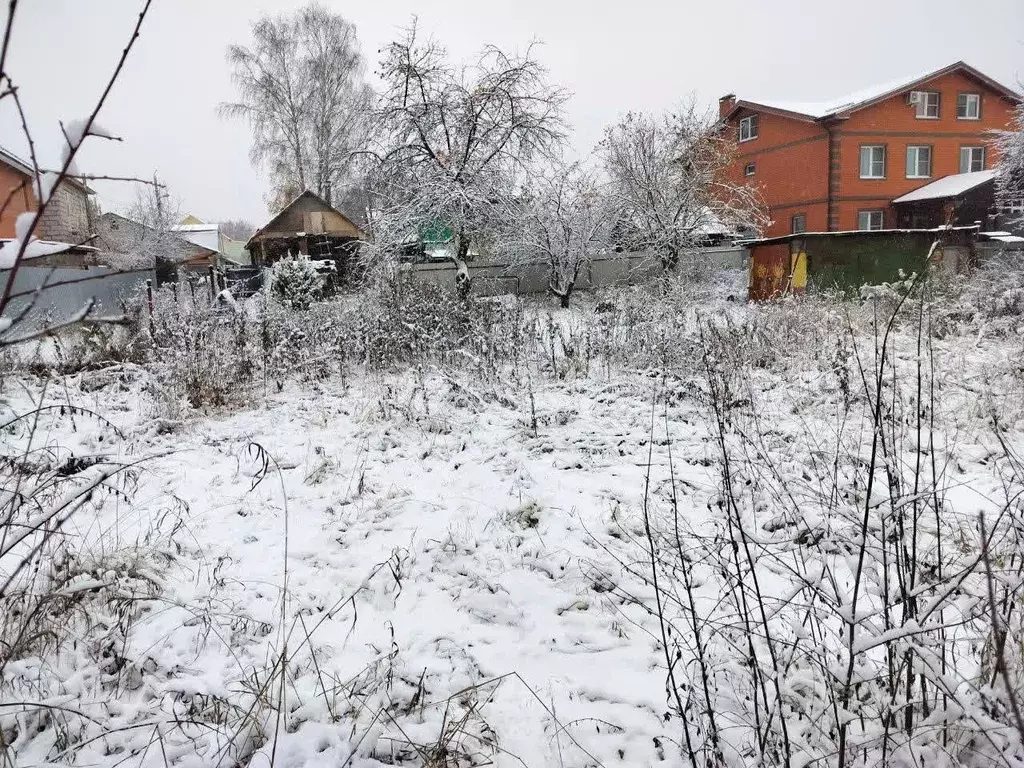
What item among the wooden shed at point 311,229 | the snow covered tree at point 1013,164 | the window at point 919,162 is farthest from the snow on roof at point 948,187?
the wooden shed at point 311,229

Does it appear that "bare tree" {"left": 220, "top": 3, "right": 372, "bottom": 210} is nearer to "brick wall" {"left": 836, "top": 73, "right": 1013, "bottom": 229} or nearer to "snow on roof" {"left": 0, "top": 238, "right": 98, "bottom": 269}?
"brick wall" {"left": 836, "top": 73, "right": 1013, "bottom": 229}

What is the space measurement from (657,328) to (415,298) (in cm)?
399

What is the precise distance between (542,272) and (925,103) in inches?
766

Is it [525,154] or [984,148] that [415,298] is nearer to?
[525,154]

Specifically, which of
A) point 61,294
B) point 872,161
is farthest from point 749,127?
point 61,294

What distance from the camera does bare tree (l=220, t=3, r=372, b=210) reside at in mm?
27375

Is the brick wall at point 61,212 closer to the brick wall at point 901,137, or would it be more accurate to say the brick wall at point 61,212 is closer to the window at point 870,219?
the brick wall at point 901,137

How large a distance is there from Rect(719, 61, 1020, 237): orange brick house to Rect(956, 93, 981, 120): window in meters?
0.04

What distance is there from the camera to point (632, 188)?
18.2 metres

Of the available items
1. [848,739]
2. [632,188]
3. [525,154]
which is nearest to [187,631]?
[848,739]

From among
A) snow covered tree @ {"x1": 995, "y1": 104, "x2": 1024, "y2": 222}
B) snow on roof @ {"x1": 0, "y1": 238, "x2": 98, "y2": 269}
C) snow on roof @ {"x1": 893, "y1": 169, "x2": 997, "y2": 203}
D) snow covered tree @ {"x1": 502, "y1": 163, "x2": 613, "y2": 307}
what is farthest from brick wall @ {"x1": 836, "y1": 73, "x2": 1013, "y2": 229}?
snow on roof @ {"x1": 0, "y1": 238, "x2": 98, "y2": 269}

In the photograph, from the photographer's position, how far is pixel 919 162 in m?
26.0

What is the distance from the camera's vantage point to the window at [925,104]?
25.1 m

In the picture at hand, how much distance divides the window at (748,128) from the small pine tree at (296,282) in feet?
79.0
